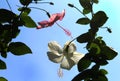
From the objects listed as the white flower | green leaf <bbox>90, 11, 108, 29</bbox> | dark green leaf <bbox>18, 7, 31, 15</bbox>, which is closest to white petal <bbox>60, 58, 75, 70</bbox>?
the white flower

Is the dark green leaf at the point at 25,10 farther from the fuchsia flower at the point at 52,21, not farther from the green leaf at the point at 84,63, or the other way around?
the green leaf at the point at 84,63

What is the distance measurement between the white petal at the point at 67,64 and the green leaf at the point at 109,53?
0.83 ft

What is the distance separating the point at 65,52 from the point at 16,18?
1.48 ft

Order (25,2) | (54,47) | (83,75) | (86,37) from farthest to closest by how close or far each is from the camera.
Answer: (54,47)
(25,2)
(86,37)
(83,75)

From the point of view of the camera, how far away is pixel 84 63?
176 cm

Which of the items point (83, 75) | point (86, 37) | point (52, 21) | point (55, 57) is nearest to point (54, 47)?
point (55, 57)

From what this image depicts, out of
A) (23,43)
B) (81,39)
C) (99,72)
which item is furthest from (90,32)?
(23,43)

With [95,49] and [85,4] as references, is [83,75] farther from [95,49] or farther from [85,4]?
[85,4]

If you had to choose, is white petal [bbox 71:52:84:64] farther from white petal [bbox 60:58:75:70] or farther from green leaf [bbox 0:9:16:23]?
green leaf [bbox 0:9:16:23]

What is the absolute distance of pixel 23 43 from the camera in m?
1.88

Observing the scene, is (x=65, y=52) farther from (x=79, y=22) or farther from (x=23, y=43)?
(x=23, y=43)

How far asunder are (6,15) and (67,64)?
1.57ft

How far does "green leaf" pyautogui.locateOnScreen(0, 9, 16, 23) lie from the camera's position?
184 centimetres

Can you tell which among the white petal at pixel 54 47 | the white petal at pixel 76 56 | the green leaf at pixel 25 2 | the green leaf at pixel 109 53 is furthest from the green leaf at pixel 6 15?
the green leaf at pixel 109 53
